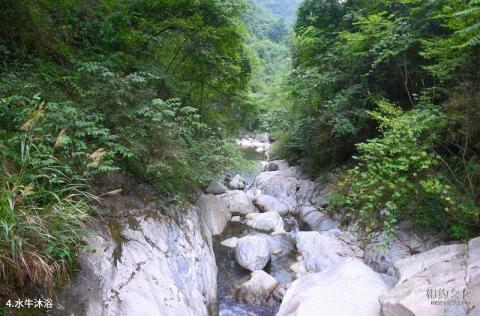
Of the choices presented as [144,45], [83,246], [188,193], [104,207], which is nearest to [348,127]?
[188,193]

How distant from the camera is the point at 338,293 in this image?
13.7 ft

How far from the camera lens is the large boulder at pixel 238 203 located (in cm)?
936

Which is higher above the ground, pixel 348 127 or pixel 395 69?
pixel 395 69

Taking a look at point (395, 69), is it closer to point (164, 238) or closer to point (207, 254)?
point (207, 254)

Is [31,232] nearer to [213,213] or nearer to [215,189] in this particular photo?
[213,213]

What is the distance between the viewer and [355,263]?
488cm

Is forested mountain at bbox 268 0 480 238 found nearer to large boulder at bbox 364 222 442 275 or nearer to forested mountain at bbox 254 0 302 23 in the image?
large boulder at bbox 364 222 442 275

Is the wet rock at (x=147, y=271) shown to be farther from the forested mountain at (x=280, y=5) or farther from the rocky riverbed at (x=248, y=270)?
the forested mountain at (x=280, y=5)

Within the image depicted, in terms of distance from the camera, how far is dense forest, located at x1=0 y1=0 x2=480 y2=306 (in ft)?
9.43

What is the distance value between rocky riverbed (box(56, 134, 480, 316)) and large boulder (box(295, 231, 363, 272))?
2 centimetres

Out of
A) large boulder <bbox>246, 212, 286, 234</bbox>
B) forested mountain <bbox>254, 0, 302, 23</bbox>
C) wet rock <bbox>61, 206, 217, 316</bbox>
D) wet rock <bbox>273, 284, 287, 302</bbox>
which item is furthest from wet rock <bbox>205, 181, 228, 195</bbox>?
forested mountain <bbox>254, 0, 302, 23</bbox>

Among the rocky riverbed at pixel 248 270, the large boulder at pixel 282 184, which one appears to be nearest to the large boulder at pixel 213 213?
the rocky riverbed at pixel 248 270

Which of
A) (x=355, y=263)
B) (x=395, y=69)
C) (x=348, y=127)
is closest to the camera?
(x=355, y=263)

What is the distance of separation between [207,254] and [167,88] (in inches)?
141
